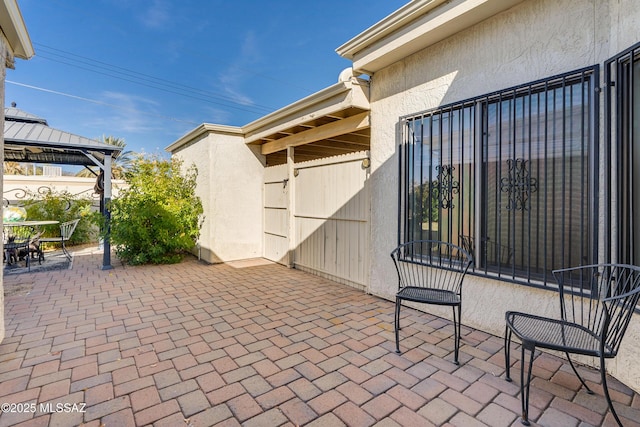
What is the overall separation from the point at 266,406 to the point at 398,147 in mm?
3102

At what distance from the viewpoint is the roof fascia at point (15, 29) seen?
2383 mm

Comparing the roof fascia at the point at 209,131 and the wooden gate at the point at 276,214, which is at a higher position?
the roof fascia at the point at 209,131

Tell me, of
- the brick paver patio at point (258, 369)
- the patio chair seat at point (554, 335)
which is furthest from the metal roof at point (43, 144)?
the patio chair seat at point (554, 335)

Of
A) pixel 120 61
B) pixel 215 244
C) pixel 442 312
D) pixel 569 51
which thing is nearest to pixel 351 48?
pixel 569 51

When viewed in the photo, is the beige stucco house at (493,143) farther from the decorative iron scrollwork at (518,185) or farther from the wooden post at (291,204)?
the wooden post at (291,204)

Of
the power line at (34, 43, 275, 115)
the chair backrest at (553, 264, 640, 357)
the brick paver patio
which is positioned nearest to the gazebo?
the brick paver patio

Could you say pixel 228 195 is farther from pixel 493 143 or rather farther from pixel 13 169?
pixel 13 169

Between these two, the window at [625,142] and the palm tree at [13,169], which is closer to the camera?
the window at [625,142]

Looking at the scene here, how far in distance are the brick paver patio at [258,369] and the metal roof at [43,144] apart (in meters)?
2.95

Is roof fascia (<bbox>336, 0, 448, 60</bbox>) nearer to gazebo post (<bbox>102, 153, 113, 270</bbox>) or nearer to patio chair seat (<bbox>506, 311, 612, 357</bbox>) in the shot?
patio chair seat (<bbox>506, 311, 612, 357</bbox>)

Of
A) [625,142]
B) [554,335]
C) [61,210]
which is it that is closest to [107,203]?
[61,210]

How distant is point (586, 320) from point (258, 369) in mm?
2603

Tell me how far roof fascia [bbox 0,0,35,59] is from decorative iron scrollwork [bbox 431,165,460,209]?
4.04m

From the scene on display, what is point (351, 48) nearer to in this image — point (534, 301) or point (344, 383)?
point (534, 301)
